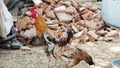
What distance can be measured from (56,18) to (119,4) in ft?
6.42

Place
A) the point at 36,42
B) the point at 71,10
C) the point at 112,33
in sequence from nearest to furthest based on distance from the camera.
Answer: the point at 36,42 → the point at 112,33 → the point at 71,10

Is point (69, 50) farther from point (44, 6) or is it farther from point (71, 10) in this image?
point (44, 6)

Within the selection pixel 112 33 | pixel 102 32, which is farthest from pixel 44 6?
pixel 112 33

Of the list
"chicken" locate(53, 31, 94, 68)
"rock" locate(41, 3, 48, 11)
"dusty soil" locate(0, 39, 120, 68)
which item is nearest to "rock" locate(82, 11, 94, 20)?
"rock" locate(41, 3, 48, 11)

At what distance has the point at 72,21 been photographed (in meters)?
4.29

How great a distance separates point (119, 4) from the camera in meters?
2.44

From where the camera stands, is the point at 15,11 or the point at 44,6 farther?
the point at 44,6

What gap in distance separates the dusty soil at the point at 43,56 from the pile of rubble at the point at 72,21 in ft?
0.65

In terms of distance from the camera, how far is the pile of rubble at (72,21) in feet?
12.8

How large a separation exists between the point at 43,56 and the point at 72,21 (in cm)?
108

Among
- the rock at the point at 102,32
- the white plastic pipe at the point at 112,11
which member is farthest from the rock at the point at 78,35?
the white plastic pipe at the point at 112,11

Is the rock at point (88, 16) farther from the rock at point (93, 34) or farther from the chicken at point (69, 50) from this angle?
the chicken at point (69, 50)

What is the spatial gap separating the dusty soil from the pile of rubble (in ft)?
0.65

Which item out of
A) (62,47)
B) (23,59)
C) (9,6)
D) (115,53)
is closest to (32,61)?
(23,59)
